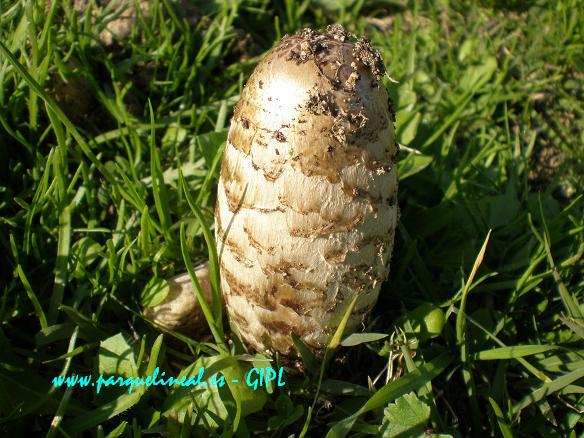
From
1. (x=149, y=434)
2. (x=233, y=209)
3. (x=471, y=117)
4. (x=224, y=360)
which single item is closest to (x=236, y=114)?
(x=233, y=209)

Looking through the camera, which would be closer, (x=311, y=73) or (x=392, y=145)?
(x=311, y=73)

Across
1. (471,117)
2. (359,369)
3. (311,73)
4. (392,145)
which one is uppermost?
(311,73)

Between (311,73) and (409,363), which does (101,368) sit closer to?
(409,363)

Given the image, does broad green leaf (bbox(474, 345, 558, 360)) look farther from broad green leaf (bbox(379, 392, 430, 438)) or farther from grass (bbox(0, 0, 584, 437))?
broad green leaf (bbox(379, 392, 430, 438))

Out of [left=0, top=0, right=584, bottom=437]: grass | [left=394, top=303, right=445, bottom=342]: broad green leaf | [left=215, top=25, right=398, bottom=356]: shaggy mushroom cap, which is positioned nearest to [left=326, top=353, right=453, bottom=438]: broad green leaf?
[left=0, top=0, right=584, bottom=437]: grass

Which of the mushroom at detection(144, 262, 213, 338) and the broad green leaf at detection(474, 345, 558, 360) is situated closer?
the broad green leaf at detection(474, 345, 558, 360)

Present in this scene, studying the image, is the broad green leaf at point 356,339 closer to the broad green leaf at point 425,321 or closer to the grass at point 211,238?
the grass at point 211,238
